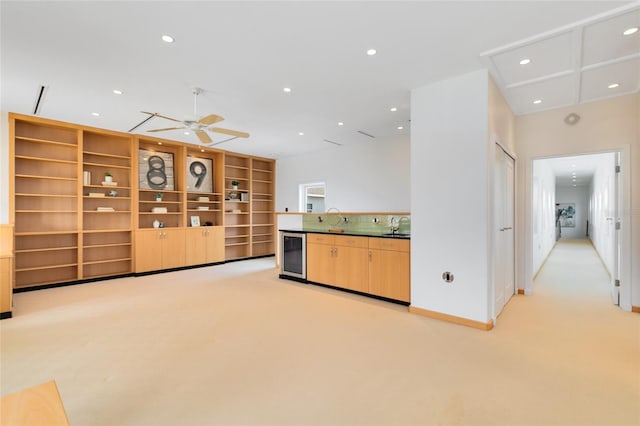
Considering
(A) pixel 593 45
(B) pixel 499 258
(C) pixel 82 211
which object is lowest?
(B) pixel 499 258

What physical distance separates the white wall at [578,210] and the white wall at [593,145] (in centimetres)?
1273

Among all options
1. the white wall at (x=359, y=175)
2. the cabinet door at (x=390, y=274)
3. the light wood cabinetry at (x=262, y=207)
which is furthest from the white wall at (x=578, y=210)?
the cabinet door at (x=390, y=274)

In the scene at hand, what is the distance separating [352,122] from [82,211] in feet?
17.0

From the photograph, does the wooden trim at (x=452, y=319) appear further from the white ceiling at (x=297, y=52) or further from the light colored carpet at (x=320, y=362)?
the white ceiling at (x=297, y=52)

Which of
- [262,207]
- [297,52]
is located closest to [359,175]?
[262,207]

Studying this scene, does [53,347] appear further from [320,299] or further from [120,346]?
[320,299]

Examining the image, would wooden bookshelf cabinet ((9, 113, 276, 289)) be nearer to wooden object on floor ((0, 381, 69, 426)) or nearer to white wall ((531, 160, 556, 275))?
wooden object on floor ((0, 381, 69, 426))

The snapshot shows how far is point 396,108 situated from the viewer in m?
4.59

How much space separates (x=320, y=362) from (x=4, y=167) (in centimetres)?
585

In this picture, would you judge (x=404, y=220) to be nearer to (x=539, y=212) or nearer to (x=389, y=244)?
(x=389, y=244)

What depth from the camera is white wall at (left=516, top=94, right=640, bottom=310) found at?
12.7 ft

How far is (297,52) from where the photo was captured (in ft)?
9.80

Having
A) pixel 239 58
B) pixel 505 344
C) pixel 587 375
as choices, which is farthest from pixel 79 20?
pixel 587 375

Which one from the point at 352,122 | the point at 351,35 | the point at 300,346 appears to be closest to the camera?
the point at 351,35
